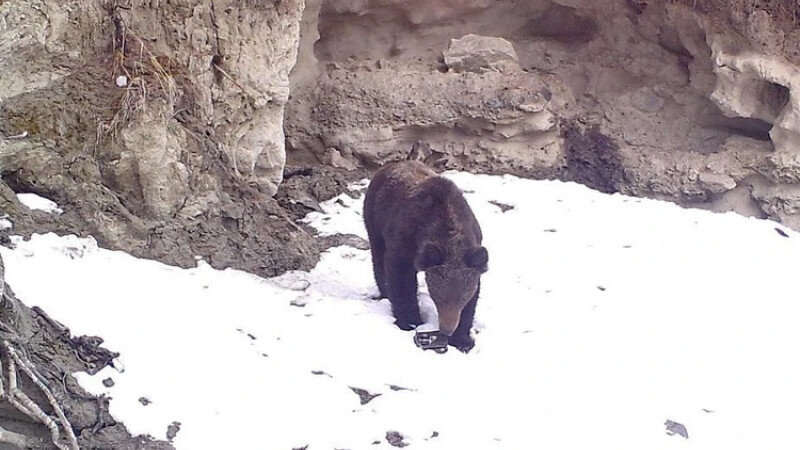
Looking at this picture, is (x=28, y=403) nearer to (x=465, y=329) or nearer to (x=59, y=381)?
(x=59, y=381)

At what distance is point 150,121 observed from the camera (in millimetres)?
6102

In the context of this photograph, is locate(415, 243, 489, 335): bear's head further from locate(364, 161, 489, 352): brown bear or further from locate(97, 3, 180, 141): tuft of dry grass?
locate(97, 3, 180, 141): tuft of dry grass

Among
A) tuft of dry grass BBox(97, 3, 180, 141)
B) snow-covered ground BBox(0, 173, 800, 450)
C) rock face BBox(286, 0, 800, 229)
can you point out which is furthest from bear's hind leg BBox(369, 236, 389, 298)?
rock face BBox(286, 0, 800, 229)

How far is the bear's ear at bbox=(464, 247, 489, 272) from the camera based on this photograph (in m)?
5.68

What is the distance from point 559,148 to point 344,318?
486cm

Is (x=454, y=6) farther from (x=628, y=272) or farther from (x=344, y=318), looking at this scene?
(x=344, y=318)

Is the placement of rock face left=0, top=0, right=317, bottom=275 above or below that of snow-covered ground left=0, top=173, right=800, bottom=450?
above

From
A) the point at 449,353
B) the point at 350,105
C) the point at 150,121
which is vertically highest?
the point at 150,121

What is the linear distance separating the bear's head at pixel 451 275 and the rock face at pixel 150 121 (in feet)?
4.94

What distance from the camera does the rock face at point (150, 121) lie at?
5.78 m

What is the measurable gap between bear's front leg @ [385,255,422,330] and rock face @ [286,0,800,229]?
357 centimetres

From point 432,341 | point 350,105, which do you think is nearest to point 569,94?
point 350,105

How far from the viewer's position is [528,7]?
10164 mm

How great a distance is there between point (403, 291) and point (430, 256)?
39 centimetres
